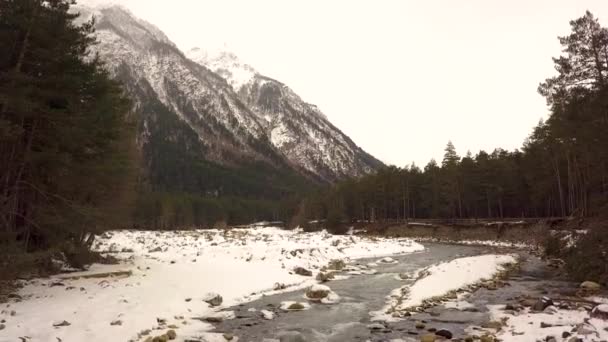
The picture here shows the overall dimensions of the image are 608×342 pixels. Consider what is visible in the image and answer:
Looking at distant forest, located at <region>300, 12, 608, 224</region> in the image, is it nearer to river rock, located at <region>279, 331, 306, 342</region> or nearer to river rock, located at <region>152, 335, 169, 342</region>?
river rock, located at <region>279, 331, 306, 342</region>

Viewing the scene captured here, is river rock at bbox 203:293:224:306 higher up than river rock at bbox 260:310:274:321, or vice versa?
river rock at bbox 203:293:224:306

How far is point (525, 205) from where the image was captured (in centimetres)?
6762

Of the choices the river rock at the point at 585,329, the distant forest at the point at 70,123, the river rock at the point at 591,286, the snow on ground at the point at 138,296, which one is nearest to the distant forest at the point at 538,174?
the distant forest at the point at 70,123

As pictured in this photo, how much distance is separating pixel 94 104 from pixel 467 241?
172ft

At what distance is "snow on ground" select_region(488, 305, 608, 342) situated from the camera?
9.91 meters

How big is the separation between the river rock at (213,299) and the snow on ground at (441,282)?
6657 mm

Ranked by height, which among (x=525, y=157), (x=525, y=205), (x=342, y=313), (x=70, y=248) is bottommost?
(x=342, y=313)

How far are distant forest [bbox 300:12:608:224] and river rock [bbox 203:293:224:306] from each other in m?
19.7

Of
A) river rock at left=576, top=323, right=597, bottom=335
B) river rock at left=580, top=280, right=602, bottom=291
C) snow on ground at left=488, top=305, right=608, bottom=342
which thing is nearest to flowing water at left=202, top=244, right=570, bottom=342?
snow on ground at left=488, top=305, right=608, bottom=342

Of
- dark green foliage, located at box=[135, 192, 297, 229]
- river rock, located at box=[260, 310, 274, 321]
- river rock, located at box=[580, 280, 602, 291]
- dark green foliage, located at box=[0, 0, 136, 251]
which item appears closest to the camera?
dark green foliage, located at box=[0, 0, 136, 251]

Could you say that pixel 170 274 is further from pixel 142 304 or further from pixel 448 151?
pixel 448 151

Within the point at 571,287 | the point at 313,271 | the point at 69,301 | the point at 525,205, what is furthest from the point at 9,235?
the point at 525,205

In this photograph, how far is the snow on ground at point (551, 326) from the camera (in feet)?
32.5

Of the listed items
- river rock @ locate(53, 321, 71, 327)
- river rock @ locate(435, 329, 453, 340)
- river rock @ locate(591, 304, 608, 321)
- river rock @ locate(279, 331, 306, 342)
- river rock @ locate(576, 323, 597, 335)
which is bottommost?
river rock @ locate(279, 331, 306, 342)
